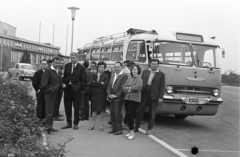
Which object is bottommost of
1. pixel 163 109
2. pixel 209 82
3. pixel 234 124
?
pixel 234 124

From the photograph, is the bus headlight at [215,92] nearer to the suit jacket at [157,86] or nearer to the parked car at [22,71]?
the suit jacket at [157,86]

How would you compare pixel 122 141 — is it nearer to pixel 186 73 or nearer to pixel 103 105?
pixel 103 105

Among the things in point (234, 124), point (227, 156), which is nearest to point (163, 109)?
point (227, 156)

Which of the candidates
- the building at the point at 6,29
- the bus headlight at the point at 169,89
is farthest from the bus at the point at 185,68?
the building at the point at 6,29

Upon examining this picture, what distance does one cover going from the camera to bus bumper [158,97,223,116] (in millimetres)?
10000

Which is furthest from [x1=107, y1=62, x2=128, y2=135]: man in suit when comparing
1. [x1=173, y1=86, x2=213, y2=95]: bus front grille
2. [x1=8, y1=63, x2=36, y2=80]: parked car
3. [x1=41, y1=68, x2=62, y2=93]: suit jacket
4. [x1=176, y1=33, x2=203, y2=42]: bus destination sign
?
[x1=8, y1=63, x2=36, y2=80]: parked car

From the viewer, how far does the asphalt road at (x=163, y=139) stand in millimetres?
7059

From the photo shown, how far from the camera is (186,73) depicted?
10.1 meters

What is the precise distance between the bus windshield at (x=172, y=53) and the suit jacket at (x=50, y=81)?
3.15 m

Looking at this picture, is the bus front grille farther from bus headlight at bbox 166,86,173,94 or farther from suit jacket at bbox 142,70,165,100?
suit jacket at bbox 142,70,165,100

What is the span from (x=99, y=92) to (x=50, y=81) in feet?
4.73

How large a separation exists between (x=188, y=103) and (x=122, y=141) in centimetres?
295

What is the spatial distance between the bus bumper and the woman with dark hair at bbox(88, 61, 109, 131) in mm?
1778

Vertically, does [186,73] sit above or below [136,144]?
above
